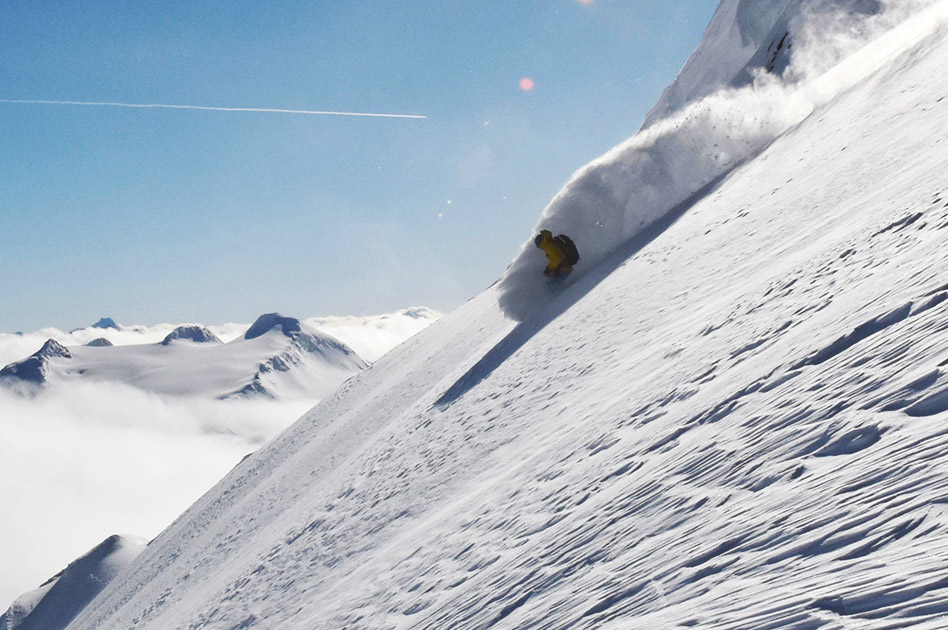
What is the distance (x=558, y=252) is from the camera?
14633 millimetres

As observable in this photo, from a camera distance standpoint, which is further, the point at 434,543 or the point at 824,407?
the point at 434,543

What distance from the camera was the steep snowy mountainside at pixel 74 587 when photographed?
51844 millimetres

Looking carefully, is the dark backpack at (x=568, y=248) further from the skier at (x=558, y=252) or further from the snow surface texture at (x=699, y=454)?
the snow surface texture at (x=699, y=454)

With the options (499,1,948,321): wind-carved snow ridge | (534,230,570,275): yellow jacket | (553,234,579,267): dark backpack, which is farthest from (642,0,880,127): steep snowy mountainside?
(534,230,570,275): yellow jacket

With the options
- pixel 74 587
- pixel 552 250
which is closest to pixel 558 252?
pixel 552 250

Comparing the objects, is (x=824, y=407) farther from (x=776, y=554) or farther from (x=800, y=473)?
(x=776, y=554)

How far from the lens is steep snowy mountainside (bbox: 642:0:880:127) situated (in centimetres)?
2514

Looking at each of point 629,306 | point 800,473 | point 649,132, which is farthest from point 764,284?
point 649,132

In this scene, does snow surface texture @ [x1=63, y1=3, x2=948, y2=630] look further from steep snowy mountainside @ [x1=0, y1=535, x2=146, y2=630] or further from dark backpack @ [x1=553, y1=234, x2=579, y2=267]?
steep snowy mountainside @ [x1=0, y1=535, x2=146, y2=630]

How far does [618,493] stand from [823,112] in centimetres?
1356

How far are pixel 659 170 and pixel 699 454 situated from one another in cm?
1409

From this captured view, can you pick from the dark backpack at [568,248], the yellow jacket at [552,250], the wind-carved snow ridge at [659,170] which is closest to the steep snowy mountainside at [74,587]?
the wind-carved snow ridge at [659,170]

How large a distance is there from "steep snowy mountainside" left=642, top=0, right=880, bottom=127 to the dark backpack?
1439 centimetres

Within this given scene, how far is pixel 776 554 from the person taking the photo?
97.5 inches
